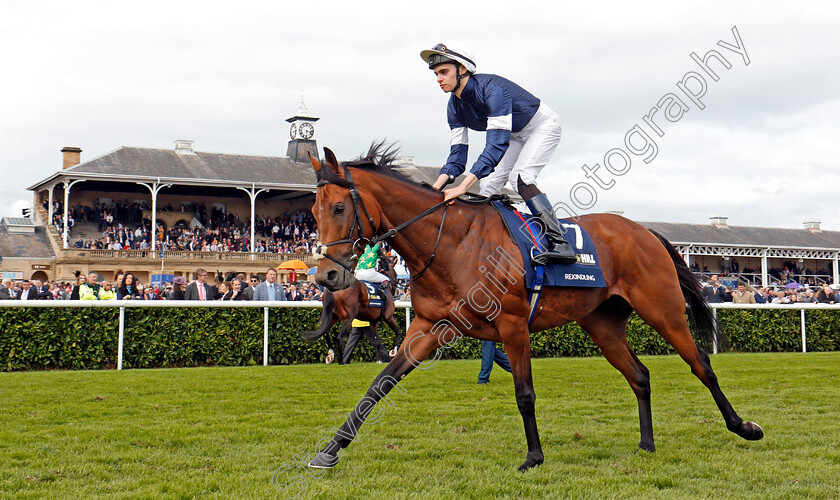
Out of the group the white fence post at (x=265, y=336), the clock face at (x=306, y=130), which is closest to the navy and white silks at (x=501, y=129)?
the white fence post at (x=265, y=336)

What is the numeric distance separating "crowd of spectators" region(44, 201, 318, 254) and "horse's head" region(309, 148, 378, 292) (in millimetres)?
30951

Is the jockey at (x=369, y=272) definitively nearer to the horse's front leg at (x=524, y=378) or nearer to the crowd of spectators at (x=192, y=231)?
the horse's front leg at (x=524, y=378)

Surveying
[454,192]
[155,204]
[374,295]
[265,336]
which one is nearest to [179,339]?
[265,336]

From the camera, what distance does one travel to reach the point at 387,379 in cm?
423

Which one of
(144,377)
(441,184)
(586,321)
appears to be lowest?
(144,377)

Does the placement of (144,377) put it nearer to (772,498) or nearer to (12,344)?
(12,344)

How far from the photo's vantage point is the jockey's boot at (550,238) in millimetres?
4457

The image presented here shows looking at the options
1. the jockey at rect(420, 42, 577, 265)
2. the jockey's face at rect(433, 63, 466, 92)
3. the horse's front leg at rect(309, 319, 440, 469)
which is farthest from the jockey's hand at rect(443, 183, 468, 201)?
the horse's front leg at rect(309, 319, 440, 469)

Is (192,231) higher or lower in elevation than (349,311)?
higher

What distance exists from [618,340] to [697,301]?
95cm

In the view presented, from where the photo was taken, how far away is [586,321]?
5.16 m

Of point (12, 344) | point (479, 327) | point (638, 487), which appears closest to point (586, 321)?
point (479, 327)

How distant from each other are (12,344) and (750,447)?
30.5 feet

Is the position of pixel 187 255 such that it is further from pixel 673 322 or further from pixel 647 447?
pixel 647 447
